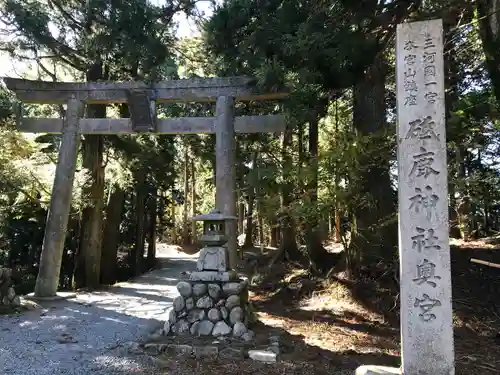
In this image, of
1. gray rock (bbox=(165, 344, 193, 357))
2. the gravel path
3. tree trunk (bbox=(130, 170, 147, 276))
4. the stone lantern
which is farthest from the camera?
tree trunk (bbox=(130, 170, 147, 276))

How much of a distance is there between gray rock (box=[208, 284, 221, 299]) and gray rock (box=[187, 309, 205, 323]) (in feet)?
0.87

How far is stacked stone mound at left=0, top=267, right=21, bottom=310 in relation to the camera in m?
7.76

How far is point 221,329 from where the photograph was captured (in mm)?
5969

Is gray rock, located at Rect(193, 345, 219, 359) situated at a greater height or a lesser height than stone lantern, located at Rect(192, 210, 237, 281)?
lesser

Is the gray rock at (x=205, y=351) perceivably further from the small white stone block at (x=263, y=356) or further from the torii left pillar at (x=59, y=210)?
the torii left pillar at (x=59, y=210)

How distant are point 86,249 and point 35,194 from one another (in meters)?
2.50

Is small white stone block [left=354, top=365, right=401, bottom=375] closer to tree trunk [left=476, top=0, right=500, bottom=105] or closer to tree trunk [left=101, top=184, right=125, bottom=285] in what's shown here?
tree trunk [left=476, top=0, right=500, bottom=105]

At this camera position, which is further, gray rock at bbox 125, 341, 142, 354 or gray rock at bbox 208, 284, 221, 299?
gray rock at bbox 208, 284, 221, 299

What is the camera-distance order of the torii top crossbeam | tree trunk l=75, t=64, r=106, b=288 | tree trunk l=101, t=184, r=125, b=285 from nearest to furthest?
the torii top crossbeam
tree trunk l=75, t=64, r=106, b=288
tree trunk l=101, t=184, r=125, b=285

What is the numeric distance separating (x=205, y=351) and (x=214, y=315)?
819 mm

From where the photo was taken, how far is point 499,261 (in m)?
8.36

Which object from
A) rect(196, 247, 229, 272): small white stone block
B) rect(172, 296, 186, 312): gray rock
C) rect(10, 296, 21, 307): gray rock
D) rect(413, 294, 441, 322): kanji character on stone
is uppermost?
rect(196, 247, 229, 272): small white stone block

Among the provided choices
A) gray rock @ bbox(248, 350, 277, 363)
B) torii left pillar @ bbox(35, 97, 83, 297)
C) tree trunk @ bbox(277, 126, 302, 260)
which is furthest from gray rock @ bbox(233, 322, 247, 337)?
torii left pillar @ bbox(35, 97, 83, 297)

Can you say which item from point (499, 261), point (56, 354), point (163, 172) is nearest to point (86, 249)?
point (163, 172)
